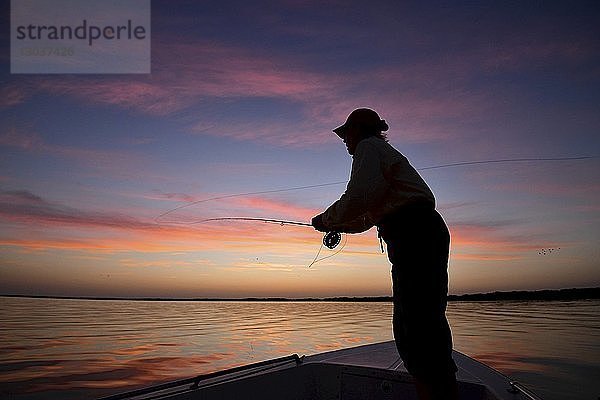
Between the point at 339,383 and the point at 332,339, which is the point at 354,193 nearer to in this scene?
the point at 339,383

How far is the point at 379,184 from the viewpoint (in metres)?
2.66

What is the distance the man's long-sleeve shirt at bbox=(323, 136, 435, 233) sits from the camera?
8.73 feet

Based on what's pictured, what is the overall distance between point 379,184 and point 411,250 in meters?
0.43

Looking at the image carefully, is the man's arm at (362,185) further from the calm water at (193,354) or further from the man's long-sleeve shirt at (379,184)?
the calm water at (193,354)

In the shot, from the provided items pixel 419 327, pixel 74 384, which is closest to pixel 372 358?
pixel 419 327

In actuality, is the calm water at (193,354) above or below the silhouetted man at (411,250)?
below

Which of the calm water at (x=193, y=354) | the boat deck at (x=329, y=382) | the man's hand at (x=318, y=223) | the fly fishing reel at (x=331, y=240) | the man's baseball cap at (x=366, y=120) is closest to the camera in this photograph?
the man's baseball cap at (x=366, y=120)

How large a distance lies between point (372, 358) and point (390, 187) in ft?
8.75

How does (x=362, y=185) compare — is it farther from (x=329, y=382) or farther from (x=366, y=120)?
(x=329, y=382)

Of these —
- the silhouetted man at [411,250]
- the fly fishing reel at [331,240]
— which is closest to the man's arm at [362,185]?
the silhouetted man at [411,250]

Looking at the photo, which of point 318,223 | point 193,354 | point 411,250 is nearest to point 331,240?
point 318,223

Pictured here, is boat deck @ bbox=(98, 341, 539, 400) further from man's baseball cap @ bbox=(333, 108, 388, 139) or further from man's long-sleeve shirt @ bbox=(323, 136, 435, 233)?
man's baseball cap @ bbox=(333, 108, 388, 139)

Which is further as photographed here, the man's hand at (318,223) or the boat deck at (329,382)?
the boat deck at (329,382)

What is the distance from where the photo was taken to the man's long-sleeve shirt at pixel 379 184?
266 cm
